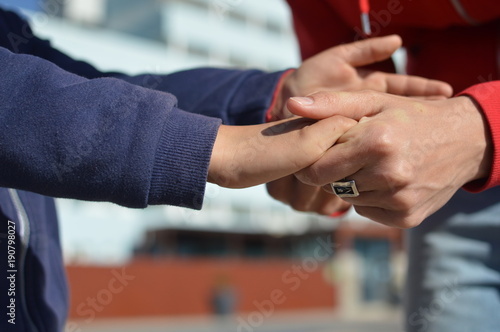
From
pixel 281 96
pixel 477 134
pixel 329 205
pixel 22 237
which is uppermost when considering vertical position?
pixel 477 134

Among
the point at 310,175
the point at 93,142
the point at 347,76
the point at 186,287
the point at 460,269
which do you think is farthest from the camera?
the point at 186,287

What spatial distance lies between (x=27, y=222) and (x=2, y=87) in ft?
1.66

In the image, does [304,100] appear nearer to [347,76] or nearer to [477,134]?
[477,134]

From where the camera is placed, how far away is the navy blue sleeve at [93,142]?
104cm

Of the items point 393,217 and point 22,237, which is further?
point 22,237

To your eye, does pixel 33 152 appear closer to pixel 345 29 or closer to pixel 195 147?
pixel 195 147

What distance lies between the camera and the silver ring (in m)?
1.17

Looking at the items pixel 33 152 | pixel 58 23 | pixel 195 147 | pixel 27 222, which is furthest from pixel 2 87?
pixel 58 23

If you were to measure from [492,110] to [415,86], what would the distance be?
0.43m

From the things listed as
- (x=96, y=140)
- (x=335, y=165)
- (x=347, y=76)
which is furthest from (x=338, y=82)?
(x=96, y=140)

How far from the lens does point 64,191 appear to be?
1.08 m

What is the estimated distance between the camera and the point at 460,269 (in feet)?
5.09

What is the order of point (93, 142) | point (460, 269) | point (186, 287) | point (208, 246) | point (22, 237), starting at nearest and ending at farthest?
point (93, 142), point (22, 237), point (460, 269), point (186, 287), point (208, 246)

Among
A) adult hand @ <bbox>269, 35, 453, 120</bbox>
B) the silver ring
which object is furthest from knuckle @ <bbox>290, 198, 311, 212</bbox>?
the silver ring
